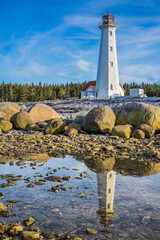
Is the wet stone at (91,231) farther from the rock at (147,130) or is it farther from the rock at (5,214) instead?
the rock at (147,130)

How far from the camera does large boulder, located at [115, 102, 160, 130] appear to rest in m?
10.8

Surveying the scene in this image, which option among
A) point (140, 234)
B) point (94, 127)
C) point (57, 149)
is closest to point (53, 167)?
point (57, 149)

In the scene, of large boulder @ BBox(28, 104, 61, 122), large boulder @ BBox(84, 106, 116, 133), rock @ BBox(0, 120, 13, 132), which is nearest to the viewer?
large boulder @ BBox(84, 106, 116, 133)

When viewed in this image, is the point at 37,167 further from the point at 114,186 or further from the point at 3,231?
the point at 3,231

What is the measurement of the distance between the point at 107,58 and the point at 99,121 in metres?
25.0

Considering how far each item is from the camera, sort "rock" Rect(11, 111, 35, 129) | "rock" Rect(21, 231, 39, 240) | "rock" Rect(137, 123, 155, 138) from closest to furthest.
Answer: "rock" Rect(21, 231, 39, 240)
"rock" Rect(137, 123, 155, 138)
"rock" Rect(11, 111, 35, 129)

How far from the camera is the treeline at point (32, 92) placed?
68938 millimetres

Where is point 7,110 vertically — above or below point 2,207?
above

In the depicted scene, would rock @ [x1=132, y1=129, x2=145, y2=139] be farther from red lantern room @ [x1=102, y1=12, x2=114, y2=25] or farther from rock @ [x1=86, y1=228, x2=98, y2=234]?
red lantern room @ [x1=102, y1=12, x2=114, y2=25]

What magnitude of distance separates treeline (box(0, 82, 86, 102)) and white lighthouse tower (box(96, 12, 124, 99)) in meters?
37.7

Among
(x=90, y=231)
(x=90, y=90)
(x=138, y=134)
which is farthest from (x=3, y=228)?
Result: (x=90, y=90)

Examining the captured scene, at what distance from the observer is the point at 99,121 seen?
1054 centimetres

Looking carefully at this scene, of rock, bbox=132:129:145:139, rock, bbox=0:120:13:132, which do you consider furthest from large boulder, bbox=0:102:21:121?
rock, bbox=132:129:145:139

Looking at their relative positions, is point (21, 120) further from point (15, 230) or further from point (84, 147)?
point (15, 230)
